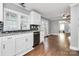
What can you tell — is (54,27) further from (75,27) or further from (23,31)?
(23,31)

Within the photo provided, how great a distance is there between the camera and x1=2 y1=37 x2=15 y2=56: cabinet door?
A: 229 cm

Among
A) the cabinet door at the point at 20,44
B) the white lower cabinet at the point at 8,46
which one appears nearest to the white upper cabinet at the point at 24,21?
the cabinet door at the point at 20,44

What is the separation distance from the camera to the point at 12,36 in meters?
2.61

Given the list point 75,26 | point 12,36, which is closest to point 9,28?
point 12,36

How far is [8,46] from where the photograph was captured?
8.06ft

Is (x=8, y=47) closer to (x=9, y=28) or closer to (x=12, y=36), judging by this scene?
(x=12, y=36)

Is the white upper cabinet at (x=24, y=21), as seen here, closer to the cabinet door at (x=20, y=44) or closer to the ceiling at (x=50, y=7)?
the ceiling at (x=50, y=7)

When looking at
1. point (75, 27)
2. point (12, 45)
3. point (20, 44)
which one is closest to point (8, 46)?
point (12, 45)

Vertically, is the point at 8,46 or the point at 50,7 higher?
the point at 50,7

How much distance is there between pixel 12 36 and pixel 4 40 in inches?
13.2

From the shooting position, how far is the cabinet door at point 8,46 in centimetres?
229

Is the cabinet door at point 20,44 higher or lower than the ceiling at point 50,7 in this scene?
lower

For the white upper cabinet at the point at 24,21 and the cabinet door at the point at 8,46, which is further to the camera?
the white upper cabinet at the point at 24,21

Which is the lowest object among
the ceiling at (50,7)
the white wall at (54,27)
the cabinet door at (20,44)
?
the cabinet door at (20,44)
